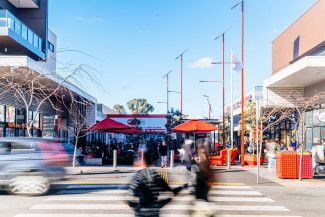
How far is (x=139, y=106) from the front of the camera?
11375cm

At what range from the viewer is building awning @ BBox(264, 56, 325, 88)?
21.9 meters

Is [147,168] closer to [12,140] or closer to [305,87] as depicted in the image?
[12,140]

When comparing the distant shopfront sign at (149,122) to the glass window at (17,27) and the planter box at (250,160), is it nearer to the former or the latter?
the glass window at (17,27)

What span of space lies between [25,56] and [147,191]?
17.9 m

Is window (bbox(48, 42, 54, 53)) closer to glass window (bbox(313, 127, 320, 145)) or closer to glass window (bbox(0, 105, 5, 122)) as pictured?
glass window (bbox(0, 105, 5, 122))

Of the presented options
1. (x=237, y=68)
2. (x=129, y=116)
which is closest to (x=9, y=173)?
(x=237, y=68)

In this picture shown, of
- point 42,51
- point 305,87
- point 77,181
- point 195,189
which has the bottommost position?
point 77,181

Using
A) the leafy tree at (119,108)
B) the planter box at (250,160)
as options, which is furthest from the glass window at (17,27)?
the leafy tree at (119,108)

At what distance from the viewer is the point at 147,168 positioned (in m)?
5.68

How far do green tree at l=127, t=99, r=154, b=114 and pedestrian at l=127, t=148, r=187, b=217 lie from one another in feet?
349

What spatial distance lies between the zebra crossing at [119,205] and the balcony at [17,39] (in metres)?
18.4

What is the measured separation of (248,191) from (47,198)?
6.10m

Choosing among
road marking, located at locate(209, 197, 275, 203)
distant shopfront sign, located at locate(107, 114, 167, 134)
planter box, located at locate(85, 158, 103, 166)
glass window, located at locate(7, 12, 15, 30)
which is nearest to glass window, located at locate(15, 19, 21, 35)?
glass window, located at locate(7, 12, 15, 30)

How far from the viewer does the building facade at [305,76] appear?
26.1m
